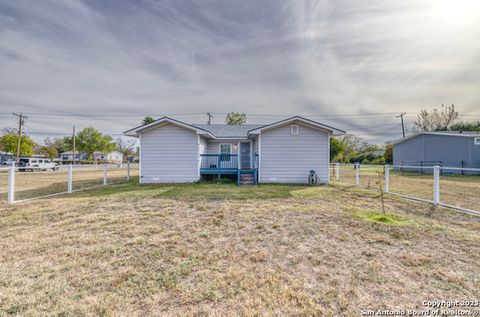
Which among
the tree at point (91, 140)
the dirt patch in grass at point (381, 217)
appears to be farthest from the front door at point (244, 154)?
the tree at point (91, 140)

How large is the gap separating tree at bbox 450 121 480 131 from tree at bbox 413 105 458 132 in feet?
2.51

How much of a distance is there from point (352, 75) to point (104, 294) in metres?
15.9

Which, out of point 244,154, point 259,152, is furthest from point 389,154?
point 259,152

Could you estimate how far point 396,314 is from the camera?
2010 millimetres

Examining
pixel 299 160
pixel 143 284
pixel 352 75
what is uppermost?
pixel 352 75

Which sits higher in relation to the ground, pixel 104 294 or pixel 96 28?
pixel 96 28

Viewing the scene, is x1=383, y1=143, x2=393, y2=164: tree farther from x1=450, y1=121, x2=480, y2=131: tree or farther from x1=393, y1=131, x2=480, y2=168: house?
x1=450, y1=121, x2=480, y2=131: tree

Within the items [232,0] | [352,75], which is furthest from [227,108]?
[232,0]

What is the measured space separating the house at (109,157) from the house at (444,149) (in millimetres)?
60098

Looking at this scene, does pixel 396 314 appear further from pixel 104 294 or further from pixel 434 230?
pixel 434 230

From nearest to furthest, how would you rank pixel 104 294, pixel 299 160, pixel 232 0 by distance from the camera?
pixel 104 294 < pixel 232 0 < pixel 299 160

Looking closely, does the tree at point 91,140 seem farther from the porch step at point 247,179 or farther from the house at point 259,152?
the porch step at point 247,179

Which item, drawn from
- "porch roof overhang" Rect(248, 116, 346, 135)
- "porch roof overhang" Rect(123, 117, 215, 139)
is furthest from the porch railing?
"porch roof overhang" Rect(248, 116, 346, 135)

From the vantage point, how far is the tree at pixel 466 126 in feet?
99.1
